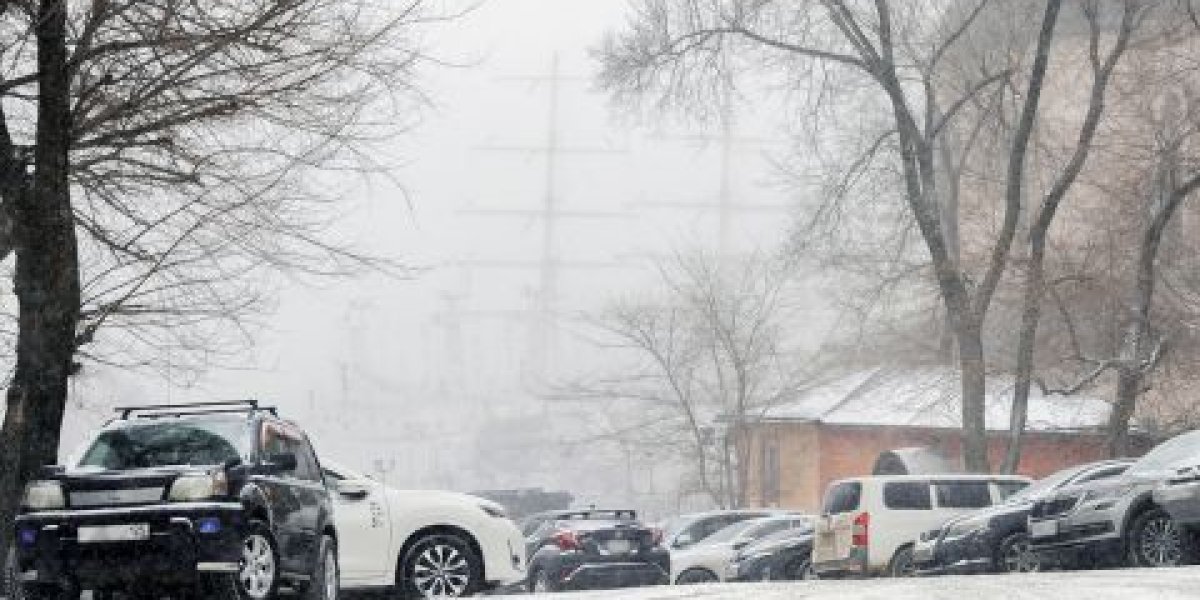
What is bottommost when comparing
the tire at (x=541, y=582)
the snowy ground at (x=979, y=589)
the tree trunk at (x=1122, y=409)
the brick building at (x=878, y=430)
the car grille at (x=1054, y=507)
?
the snowy ground at (x=979, y=589)

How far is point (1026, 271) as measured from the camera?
1586 inches

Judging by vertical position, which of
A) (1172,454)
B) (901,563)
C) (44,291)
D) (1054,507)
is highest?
(44,291)

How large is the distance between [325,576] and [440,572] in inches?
105

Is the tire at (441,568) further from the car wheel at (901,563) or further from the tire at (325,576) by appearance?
the car wheel at (901,563)

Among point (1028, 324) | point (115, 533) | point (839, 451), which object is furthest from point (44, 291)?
point (839, 451)

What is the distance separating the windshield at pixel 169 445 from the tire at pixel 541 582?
39.7ft

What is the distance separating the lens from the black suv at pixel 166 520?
14.7 m

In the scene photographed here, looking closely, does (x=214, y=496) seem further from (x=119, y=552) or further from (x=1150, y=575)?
(x=1150, y=575)

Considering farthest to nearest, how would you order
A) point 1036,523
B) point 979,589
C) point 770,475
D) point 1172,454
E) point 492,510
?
point 770,475, point 1036,523, point 1172,454, point 492,510, point 979,589

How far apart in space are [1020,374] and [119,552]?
2620cm

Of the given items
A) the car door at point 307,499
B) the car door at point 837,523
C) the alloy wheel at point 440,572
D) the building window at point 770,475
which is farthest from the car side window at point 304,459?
the building window at point 770,475

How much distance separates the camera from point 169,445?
15586 millimetres

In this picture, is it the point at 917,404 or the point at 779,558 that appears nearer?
the point at 779,558

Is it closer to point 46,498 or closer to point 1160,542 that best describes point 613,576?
point 1160,542
